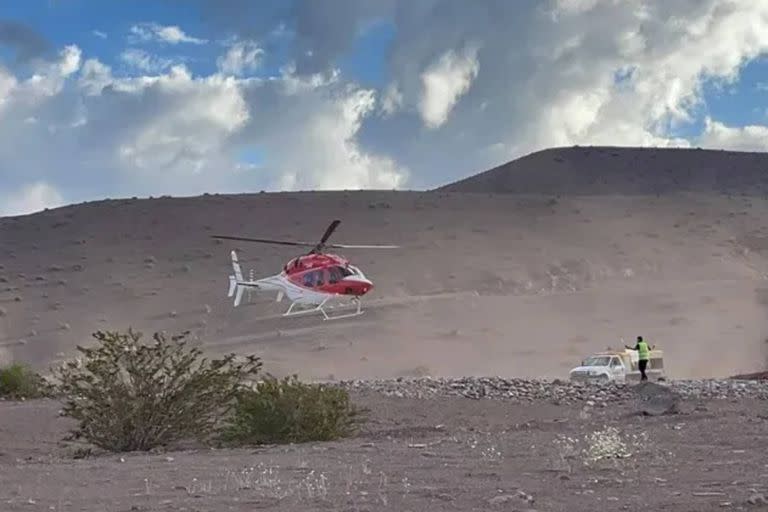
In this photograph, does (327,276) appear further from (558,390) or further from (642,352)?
(558,390)

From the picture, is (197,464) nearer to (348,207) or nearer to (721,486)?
(721,486)

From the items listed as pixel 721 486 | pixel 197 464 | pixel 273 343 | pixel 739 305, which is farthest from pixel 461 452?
pixel 739 305

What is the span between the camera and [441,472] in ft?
42.1

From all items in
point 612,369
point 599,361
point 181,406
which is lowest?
point 181,406

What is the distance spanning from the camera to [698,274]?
7144 centimetres

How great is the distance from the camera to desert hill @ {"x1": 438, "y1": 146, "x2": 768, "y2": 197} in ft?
340

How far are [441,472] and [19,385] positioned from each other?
21630 millimetres

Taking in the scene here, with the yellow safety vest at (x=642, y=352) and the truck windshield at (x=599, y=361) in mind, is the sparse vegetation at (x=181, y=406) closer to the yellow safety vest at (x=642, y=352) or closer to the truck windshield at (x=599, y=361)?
the yellow safety vest at (x=642, y=352)

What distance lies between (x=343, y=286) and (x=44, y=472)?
3060cm

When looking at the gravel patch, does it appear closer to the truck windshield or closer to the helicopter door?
the truck windshield

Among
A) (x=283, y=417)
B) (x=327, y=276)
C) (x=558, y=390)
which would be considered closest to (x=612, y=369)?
(x=558, y=390)

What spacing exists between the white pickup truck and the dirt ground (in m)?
13.2

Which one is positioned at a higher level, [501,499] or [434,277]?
[434,277]

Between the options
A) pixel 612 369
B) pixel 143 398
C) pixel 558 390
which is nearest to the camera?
pixel 143 398
